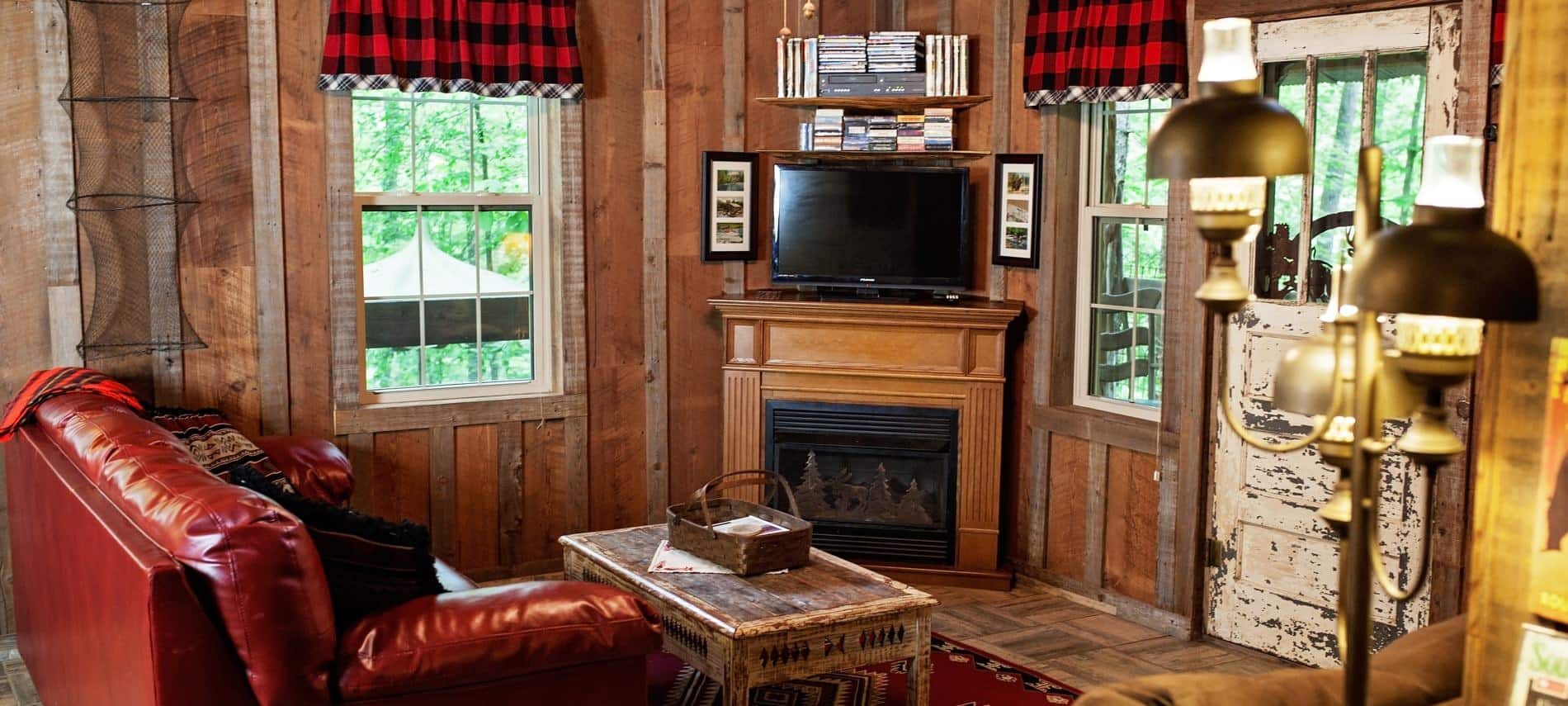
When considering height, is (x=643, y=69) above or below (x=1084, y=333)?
above

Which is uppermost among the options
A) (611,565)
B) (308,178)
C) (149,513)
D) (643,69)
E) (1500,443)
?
(643,69)

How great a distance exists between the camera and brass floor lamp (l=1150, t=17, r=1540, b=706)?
1.60 metres

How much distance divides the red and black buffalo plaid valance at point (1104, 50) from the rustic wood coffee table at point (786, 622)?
2145mm

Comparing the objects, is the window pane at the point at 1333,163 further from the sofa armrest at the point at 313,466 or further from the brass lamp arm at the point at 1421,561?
the sofa armrest at the point at 313,466

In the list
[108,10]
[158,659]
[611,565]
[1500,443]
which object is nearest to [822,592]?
[611,565]

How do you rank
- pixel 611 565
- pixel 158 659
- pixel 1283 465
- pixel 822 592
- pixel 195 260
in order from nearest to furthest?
pixel 158 659 < pixel 822 592 < pixel 611 565 < pixel 1283 465 < pixel 195 260

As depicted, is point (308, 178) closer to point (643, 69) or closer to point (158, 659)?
point (643, 69)

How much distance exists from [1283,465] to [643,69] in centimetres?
292

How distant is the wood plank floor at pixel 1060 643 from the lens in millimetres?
4734

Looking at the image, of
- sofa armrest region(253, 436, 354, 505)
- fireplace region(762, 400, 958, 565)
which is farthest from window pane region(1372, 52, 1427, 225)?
sofa armrest region(253, 436, 354, 505)

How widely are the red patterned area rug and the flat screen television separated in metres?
1.68

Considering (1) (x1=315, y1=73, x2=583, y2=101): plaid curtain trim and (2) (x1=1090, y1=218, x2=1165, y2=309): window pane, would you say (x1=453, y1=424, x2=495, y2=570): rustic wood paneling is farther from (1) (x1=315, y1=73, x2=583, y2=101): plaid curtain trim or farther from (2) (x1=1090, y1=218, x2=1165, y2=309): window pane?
(2) (x1=1090, y1=218, x2=1165, y2=309): window pane

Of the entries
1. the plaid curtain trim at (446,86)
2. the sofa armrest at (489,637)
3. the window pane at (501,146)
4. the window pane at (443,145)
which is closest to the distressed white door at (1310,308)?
the sofa armrest at (489,637)

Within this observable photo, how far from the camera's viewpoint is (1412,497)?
4320 millimetres
